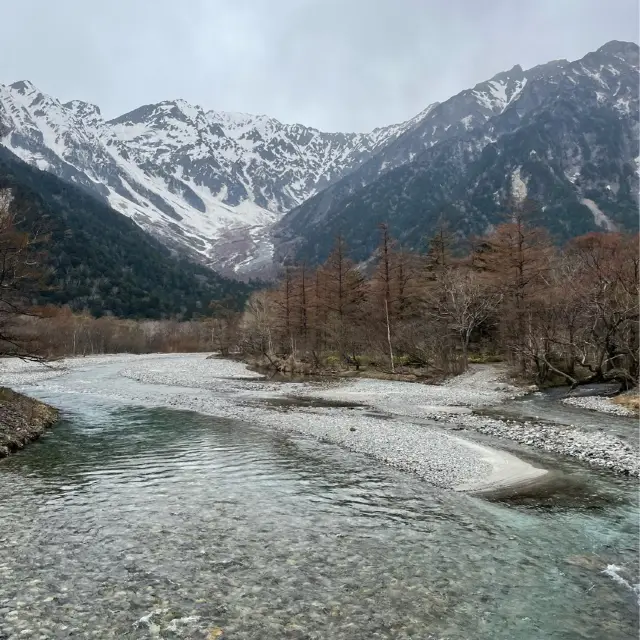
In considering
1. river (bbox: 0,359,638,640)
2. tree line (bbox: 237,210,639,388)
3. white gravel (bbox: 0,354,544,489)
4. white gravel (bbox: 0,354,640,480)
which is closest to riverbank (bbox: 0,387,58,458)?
river (bbox: 0,359,638,640)

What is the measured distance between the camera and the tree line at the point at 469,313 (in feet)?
108

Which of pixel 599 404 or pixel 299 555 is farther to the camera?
pixel 599 404

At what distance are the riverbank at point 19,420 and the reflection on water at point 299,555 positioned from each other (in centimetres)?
232

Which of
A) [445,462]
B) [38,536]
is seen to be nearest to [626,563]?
[445,462]

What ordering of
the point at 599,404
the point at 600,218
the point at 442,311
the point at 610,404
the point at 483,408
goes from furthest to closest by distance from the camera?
the point at 600,218 → the point at 442,311 → the point at 483,408 → the point at 599,404 → the point at 610,404

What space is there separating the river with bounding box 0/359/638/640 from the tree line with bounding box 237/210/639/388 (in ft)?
67.8

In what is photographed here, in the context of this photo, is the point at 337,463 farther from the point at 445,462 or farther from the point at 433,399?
the point at 433,399

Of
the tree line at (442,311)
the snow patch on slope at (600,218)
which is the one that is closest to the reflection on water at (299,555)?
the tree line at (442,311)

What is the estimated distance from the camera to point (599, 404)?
88.3ft

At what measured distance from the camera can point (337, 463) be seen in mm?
16188

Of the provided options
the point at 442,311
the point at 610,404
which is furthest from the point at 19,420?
the point at 442,311

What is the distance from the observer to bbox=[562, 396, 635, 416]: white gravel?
2472 cm

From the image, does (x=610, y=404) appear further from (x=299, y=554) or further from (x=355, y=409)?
(x=299, y=554)

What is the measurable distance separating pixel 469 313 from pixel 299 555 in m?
38.5
